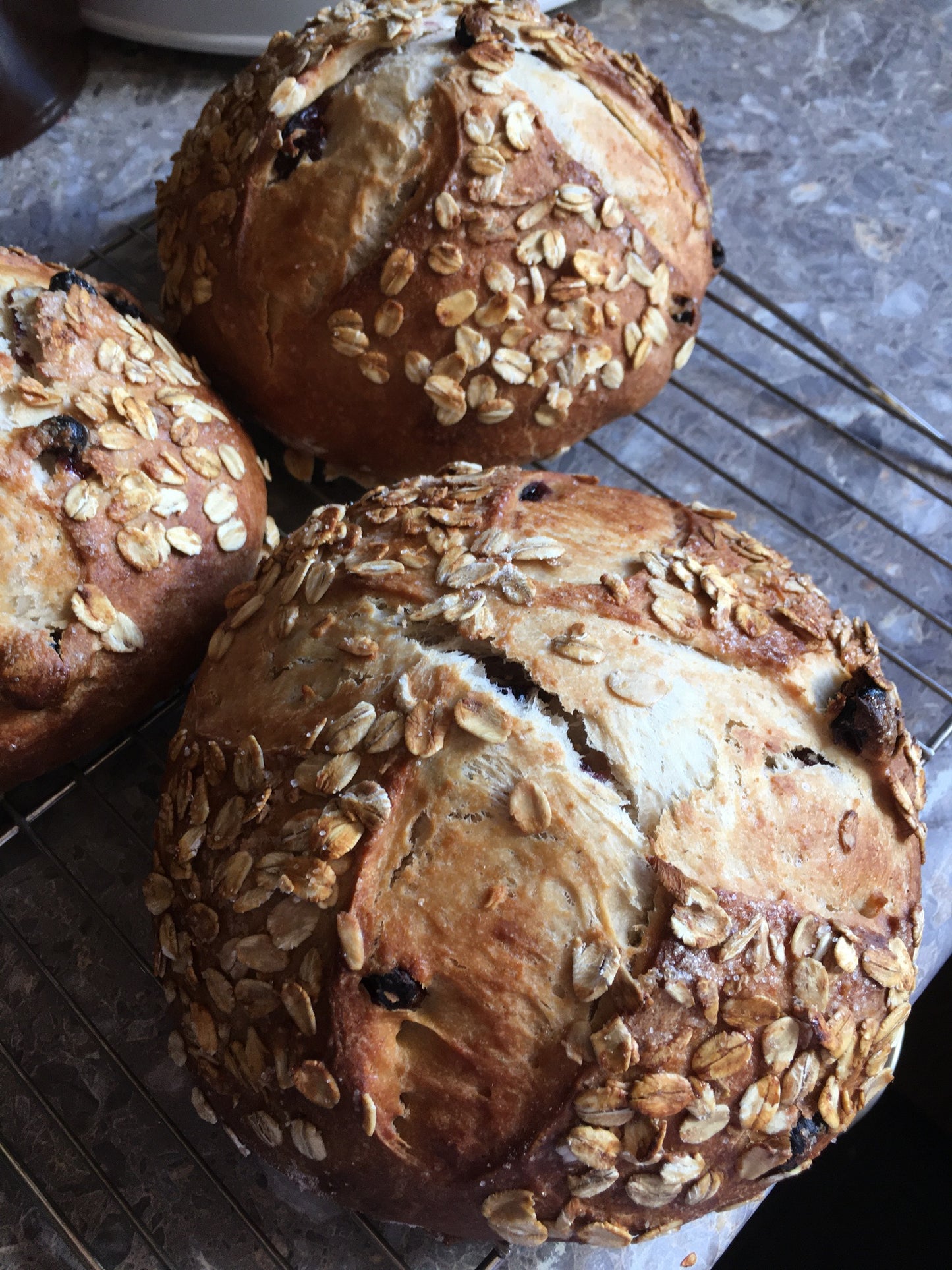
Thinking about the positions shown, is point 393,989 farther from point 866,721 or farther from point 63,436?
point 63,436

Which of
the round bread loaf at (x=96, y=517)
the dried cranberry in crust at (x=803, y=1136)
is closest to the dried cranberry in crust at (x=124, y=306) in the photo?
the round bread loaf at (x=96, y=517)

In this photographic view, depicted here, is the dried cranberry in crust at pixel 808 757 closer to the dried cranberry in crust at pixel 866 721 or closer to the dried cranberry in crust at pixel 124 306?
the dried cranberry in crust at pixel 866 721

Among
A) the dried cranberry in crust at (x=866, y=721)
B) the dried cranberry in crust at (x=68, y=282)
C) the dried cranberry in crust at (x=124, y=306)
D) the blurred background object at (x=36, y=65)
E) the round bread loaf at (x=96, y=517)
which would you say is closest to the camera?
the dried cranberry in crust at (x=866, y=721)

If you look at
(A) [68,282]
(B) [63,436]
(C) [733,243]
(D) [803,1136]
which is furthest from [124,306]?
(D) [803,1136]

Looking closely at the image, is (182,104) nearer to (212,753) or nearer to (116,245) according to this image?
(116,245)

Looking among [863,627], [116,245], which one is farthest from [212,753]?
[116,245]

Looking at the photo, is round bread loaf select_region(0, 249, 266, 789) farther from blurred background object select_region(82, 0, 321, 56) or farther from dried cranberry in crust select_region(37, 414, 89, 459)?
blurred background object select_region(82, 0, 321, 56)
